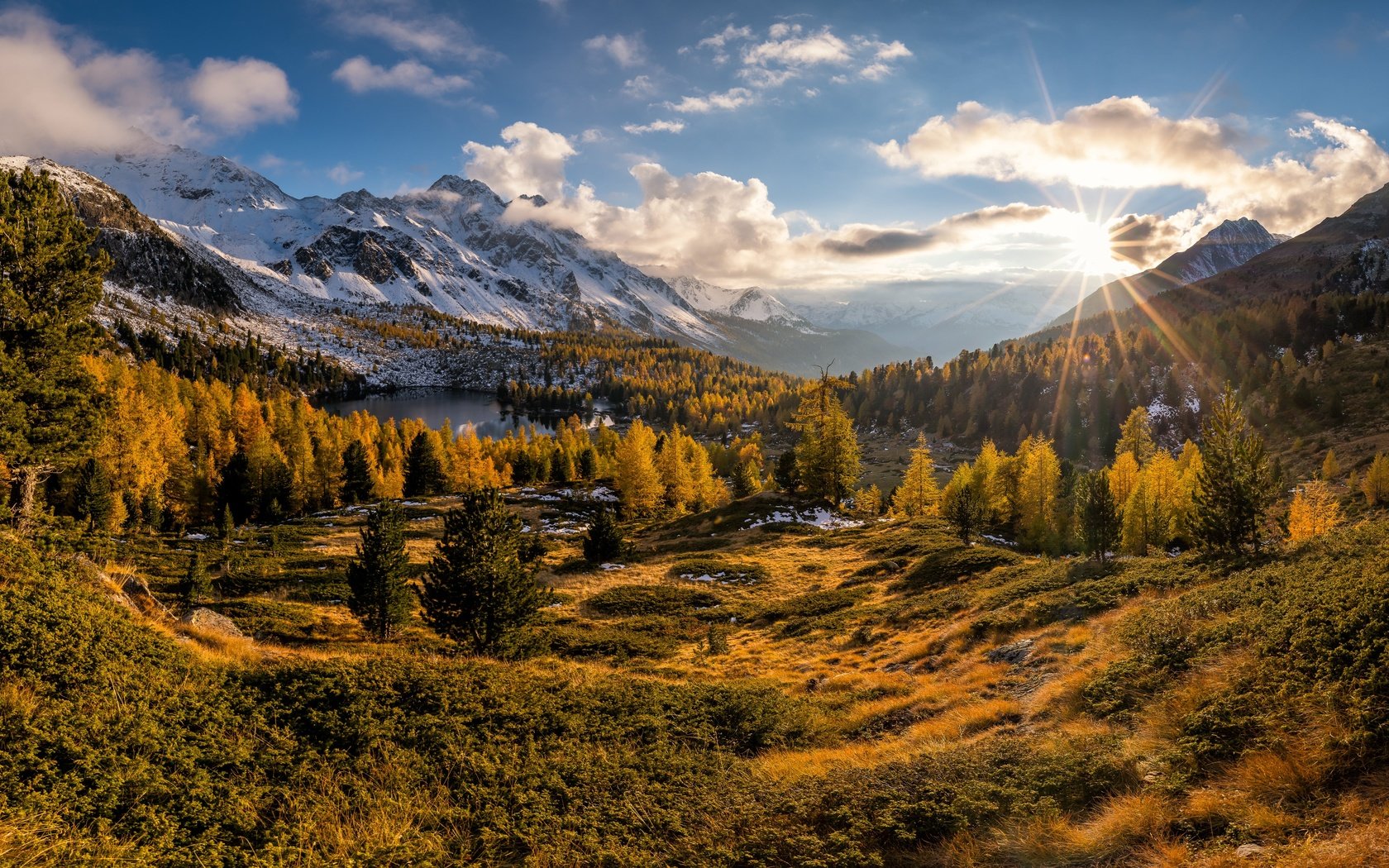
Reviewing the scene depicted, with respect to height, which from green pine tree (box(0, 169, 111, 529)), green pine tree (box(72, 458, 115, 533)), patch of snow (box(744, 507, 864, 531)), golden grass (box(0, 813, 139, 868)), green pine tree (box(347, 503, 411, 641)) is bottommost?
patch of snow (box(744, 507, 864, 531))

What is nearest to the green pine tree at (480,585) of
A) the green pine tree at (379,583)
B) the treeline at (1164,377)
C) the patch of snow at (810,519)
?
the green pine tree at (379,583)

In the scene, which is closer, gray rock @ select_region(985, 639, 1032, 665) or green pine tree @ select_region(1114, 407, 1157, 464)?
gray rock @ select_region(985, 639, 1032, 665)

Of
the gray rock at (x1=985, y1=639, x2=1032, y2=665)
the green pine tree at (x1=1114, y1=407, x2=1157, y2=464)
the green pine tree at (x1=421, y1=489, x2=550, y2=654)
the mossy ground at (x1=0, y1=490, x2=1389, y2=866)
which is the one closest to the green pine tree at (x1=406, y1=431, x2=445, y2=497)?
the green pine tree at (x1=421, y1=489, x2=550, y2=654)

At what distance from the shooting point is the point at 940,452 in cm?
16775

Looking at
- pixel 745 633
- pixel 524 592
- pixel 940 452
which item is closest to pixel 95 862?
pixel 524 592

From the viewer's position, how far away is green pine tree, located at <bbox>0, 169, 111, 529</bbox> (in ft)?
57.8

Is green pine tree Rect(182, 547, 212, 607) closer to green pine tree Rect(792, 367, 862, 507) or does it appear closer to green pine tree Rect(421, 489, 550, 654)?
green pine tree Rect(421, 489, 550, 654)

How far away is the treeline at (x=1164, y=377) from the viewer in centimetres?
13012

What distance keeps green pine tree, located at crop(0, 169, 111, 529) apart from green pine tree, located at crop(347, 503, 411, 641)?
1092 cm

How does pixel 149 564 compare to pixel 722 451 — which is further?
pixel 722 451

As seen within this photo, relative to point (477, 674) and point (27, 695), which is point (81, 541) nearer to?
point (27, 695)

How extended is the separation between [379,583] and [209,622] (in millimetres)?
6866

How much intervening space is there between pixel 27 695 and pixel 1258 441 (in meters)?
43.3

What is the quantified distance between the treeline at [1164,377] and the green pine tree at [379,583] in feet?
500
